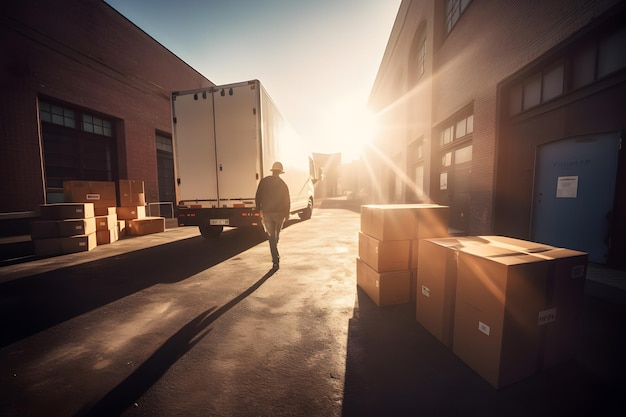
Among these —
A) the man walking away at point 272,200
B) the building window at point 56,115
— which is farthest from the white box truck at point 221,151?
the building window at point 56,115

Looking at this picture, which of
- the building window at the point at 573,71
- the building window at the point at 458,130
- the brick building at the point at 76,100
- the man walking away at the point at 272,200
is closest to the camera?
the building window at the point at 573,71

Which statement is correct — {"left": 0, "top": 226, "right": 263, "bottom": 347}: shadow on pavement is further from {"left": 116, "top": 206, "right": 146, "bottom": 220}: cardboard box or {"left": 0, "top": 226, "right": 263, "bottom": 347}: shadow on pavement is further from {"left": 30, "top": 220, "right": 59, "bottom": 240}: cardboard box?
{"left": 116, "top": 206, "right": 146, "bottom": 220}: cardboard box

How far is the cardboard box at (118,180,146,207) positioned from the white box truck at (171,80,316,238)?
3.15 metres

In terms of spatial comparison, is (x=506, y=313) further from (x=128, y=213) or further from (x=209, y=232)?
(x=128, y=213)

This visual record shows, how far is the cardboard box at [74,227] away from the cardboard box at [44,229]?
0.09 meters

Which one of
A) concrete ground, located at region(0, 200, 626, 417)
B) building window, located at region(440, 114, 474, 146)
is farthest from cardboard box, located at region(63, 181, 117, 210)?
building window, located at region(440, 114, 474, 146)

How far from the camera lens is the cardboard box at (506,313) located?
1.69 meters

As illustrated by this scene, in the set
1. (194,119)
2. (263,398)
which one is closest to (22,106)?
(194,119)

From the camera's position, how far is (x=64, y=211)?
6.11m

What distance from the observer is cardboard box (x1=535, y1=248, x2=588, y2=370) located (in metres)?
1.81

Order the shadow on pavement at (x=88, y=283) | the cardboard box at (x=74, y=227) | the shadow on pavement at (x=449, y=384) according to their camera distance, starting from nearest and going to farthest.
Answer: the shadow on pavement at (x=449, y=384)
the shadow on pavement at (x=88, y=283)
the cardboard box at (x=74, y=227)

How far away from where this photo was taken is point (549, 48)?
4434mm

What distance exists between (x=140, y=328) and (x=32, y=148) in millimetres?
9802

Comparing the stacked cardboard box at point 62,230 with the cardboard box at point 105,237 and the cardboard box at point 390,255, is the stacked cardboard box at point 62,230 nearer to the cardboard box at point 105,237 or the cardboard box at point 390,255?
the cardboard box at point 105,237
